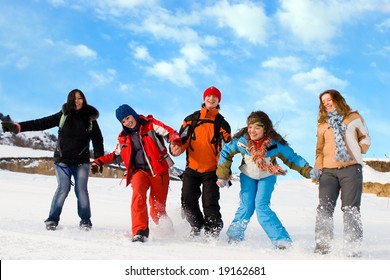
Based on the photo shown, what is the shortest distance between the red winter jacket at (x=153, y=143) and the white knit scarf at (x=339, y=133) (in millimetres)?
1835

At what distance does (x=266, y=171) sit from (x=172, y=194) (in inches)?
285

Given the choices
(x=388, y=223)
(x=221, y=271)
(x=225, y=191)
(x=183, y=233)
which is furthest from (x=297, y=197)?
(x=221, y=271)

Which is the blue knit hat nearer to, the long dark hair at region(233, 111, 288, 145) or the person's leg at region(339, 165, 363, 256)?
the long dark hair at region(233, 111, 288, 145)

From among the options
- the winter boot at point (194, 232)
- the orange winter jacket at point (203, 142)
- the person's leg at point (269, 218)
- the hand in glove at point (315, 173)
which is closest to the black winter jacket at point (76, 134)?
the orange winter jacket at point (203, 142)

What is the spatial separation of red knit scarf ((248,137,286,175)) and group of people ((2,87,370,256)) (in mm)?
12

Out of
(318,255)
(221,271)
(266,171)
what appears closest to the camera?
(221,271)

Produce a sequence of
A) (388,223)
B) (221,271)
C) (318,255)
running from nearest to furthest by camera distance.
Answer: (221,271) < (318,255) < (388,223)

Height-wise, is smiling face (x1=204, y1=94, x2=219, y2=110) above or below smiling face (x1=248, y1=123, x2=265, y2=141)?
above

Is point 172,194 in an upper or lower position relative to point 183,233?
upper

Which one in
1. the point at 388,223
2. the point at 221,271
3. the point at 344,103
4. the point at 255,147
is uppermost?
A: the point at 344,103

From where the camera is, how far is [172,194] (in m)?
13.0

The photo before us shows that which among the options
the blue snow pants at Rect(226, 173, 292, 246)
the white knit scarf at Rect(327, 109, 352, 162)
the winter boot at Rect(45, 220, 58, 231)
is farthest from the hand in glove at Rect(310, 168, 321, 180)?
the winter boot at Rect(45, 220, 58, 231)

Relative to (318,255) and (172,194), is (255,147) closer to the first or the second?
(318,255)

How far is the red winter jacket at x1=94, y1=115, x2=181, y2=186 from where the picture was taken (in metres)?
6.20
